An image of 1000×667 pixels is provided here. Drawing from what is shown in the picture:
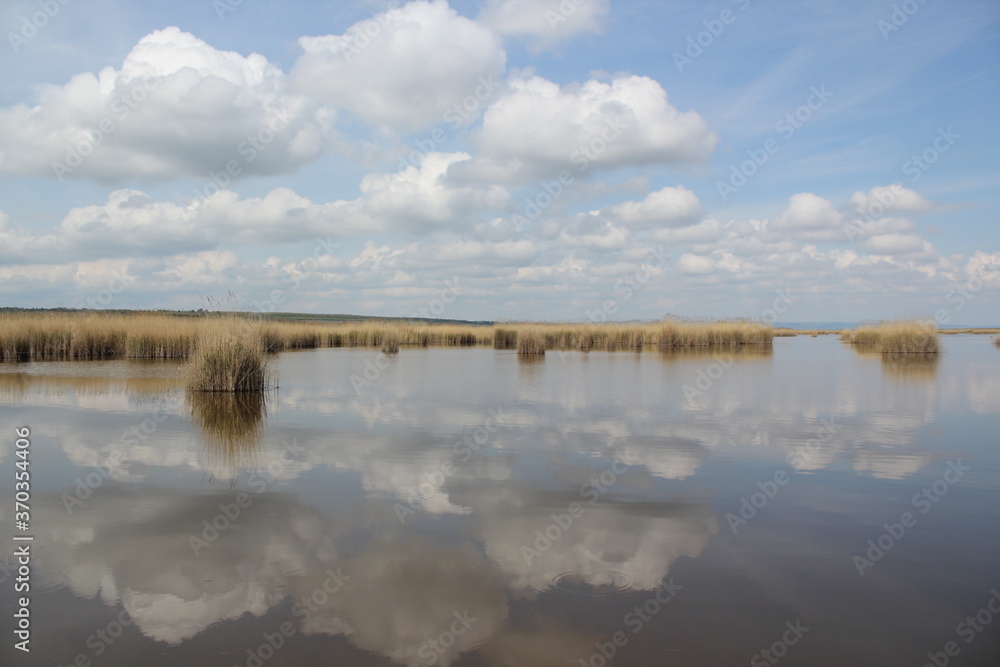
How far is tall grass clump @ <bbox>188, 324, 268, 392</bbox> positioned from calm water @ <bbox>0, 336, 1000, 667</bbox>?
2.28m

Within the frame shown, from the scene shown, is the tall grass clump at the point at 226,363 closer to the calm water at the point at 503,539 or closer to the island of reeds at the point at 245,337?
the island of reeds at the point at 245,337

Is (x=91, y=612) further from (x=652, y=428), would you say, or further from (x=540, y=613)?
(x=652, y=428)

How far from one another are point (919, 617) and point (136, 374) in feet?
50.6

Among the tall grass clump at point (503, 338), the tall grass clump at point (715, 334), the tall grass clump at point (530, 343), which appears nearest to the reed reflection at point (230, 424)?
the tall grass clump at point (530, 343)

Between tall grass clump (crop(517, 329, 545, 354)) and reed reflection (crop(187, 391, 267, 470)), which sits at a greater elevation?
tall grass clump (crop(517, 329, 545, 354))

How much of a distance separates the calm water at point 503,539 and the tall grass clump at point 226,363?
2.28m

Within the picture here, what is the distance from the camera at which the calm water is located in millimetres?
2791

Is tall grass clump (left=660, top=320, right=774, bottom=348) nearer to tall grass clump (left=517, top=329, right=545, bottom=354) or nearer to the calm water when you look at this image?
tall grass clump (left=517, top=329, right=545, bottom=354)

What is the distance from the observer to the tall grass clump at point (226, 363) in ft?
35.8

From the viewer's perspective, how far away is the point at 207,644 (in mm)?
2727

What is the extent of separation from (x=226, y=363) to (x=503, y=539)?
8.70 metres

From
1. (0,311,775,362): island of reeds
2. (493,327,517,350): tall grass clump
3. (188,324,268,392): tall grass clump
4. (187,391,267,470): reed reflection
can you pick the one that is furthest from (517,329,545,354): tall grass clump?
(187,391,267,470): reed reflection

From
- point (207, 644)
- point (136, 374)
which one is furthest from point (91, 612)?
point (136, 374)

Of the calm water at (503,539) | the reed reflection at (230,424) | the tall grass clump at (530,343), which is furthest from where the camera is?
the tall grass clump at (530,343)
